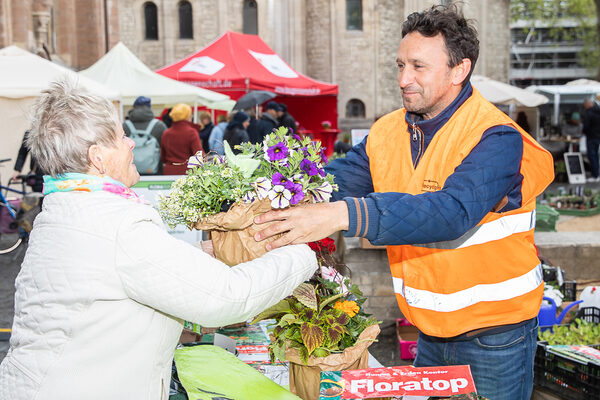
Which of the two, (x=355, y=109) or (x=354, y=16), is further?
(x=355, y=109)

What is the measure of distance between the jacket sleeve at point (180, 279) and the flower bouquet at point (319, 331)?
1.45 feet

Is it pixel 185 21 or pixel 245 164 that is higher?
pixel 185 21

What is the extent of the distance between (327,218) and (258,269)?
276 mm

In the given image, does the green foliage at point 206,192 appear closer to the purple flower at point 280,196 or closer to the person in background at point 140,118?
the purple flower at point 280,196

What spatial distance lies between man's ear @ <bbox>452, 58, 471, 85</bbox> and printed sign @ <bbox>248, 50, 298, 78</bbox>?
454 inches

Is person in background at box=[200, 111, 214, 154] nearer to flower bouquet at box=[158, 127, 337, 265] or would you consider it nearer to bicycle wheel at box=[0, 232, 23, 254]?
bicycle wheel at box=[0, 232, 23, 254]

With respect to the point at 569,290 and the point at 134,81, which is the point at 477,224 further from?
the point at 134,81

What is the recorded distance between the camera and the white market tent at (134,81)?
459 inches

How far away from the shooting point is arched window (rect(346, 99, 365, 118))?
32.6m

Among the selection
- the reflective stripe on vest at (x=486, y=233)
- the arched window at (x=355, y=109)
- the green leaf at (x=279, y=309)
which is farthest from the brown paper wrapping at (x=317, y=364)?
the arched window at (x=355, y=109)

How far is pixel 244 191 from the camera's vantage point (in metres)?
2.09

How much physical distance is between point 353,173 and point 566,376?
187 centimetres

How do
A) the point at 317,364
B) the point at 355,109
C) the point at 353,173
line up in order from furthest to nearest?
1. the point at 355,109
2. the point at 353,173
3. the point at 317,364

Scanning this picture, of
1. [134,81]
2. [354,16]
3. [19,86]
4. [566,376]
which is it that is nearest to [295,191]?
[566,376]
